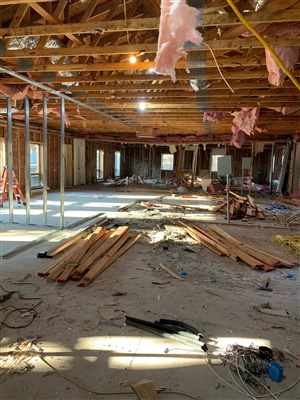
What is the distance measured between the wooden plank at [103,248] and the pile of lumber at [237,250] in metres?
1.46

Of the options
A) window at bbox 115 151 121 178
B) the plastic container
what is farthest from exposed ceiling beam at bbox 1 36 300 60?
window at bbox 115 151 121 178

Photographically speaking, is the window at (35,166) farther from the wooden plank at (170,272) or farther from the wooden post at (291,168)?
the wooden post at (291,168)

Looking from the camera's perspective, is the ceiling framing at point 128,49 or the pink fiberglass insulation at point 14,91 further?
the pink fiberglass insulation at point 14,91

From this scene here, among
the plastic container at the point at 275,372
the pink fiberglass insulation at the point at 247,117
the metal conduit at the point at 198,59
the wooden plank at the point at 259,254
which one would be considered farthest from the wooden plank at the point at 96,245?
the pink fiberglass insulation at the point at 247,117

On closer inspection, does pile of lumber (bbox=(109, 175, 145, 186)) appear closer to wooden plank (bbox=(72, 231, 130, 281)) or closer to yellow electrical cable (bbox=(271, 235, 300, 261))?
wooden plank (bbox=(72, 231, 130, 281))

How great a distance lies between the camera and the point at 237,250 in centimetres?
464

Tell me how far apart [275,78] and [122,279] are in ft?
10.4

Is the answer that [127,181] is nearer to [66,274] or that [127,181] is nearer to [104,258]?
[104,258]

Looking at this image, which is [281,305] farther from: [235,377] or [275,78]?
[275,78]

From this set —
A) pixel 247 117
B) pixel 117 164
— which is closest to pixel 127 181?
pixel 117 164

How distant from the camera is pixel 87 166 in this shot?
16.3m

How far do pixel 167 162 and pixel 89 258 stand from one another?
17.9 metres

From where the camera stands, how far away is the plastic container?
1911 millimetres

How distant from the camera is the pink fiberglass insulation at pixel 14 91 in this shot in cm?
513
